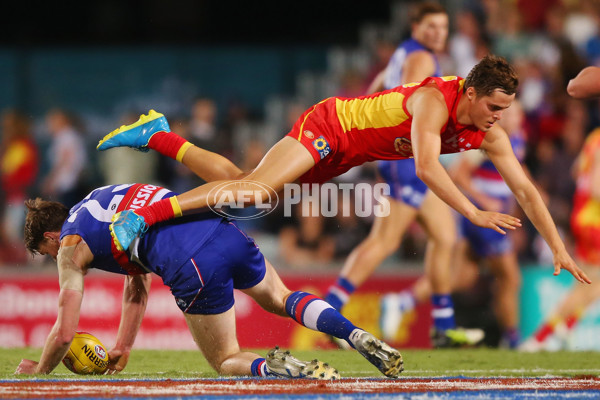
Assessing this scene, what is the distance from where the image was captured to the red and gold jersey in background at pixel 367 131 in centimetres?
656

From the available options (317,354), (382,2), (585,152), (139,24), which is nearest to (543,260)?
(585,152)

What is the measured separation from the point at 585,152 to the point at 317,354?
346 cm

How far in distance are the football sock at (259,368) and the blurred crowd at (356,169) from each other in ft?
16.7

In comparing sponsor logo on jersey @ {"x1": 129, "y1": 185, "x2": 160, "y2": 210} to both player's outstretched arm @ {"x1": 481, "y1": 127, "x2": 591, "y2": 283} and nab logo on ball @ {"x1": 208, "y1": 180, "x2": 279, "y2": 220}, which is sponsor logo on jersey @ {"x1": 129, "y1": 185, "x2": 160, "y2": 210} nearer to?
nab logo on ball @ {"x1": 208, "y1": 180, "x2": 279, "y2": 220}

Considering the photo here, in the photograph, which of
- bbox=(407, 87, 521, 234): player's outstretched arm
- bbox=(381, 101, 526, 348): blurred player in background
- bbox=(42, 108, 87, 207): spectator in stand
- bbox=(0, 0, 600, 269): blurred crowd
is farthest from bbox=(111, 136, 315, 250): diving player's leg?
bbox=(42, 108, 87, 207): spectator in stand

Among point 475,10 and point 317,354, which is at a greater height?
point 475,10

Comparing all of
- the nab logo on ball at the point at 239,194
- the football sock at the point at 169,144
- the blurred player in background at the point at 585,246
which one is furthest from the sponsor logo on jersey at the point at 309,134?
the blurred player in background at the point at 585,246

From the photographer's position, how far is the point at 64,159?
13.3 m

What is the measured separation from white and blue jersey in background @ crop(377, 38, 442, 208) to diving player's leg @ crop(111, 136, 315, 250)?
227 cm

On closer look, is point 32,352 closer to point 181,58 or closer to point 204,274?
point 204,274

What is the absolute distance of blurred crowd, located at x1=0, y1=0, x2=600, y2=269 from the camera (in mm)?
11812

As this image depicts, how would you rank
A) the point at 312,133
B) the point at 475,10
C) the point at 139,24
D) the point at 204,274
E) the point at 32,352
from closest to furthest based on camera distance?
1. the point at 204,274
2. the point at 312,133
3. the point at 32,352
4. the point at 475,10
5. the point at 139,24

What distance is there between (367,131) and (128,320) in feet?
6.73

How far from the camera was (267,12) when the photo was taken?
18.1m
